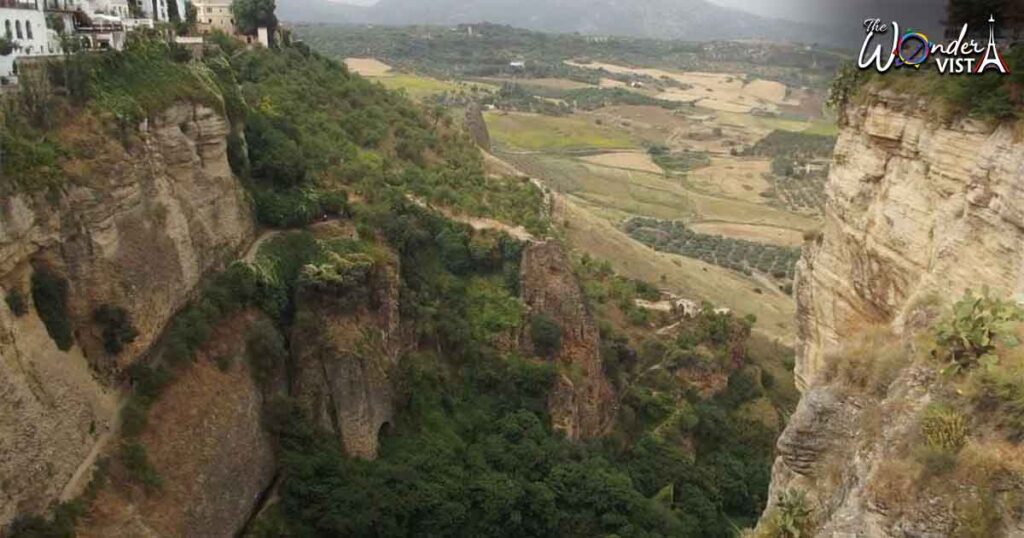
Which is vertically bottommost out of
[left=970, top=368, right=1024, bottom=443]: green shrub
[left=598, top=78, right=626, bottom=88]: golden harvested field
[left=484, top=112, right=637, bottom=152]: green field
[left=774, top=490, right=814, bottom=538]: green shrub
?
[left=484, top=112, right=637, bottom=152]: green field

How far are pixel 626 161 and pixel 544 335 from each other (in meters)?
81.0

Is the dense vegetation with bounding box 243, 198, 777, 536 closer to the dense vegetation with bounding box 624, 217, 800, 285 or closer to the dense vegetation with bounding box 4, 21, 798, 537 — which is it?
the dense vegetation with bounding box 4, 21, 798, 537

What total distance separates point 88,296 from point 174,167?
679 centimetres

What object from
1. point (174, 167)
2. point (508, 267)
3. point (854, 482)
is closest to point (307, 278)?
point (174, 167)

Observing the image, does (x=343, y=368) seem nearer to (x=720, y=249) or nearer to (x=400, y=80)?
(x=720, y=249)

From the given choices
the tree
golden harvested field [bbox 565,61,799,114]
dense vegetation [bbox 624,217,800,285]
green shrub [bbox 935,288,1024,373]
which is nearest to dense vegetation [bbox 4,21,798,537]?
the tree

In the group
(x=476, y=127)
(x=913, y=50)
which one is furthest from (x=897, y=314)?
(x=476, y=127)

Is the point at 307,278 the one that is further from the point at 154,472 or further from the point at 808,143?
the point at 808,143

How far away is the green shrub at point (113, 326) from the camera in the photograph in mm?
27328

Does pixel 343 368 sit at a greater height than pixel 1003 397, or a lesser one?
lesser

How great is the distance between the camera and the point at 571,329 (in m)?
43.9

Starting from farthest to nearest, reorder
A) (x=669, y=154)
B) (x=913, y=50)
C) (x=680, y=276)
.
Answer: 1. (x=669, y=154)
2. (x=680, y=276)
3. (x=913, y=50)

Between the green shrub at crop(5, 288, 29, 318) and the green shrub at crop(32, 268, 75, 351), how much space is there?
2.40 ft

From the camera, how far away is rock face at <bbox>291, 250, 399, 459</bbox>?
34500 millimetres
